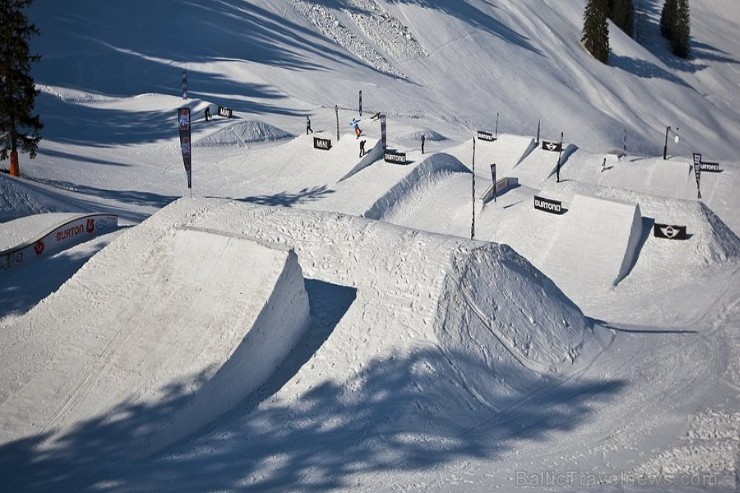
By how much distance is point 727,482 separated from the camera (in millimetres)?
9523

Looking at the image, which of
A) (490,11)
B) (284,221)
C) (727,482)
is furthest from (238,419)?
(490,11)

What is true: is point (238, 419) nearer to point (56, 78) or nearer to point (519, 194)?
point (519, 194)

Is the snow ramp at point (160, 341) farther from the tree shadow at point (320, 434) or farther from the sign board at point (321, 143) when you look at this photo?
the sign board at point (321, 143)

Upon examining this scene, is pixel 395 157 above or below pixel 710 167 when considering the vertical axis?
above

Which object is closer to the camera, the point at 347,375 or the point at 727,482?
the point at 727,482

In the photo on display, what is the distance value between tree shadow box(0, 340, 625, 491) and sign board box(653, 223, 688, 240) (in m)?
9.09

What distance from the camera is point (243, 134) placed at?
3316 cm

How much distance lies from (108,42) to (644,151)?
34672 millimetres

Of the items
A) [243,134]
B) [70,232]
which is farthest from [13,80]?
A: [243,134]

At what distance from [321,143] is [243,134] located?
19.6ft

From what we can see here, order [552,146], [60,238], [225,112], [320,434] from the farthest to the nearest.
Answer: [225,112]
[552,146]
[60,238]
[320,434]

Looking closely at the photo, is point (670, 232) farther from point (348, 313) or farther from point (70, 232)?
point (70, 232)

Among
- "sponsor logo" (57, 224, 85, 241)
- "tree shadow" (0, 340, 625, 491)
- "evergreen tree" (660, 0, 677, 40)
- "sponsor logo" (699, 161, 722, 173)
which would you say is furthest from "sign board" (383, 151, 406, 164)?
"evergreen tree" (660, 0, 677, 40)

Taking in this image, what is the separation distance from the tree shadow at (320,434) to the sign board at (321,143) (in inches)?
680
